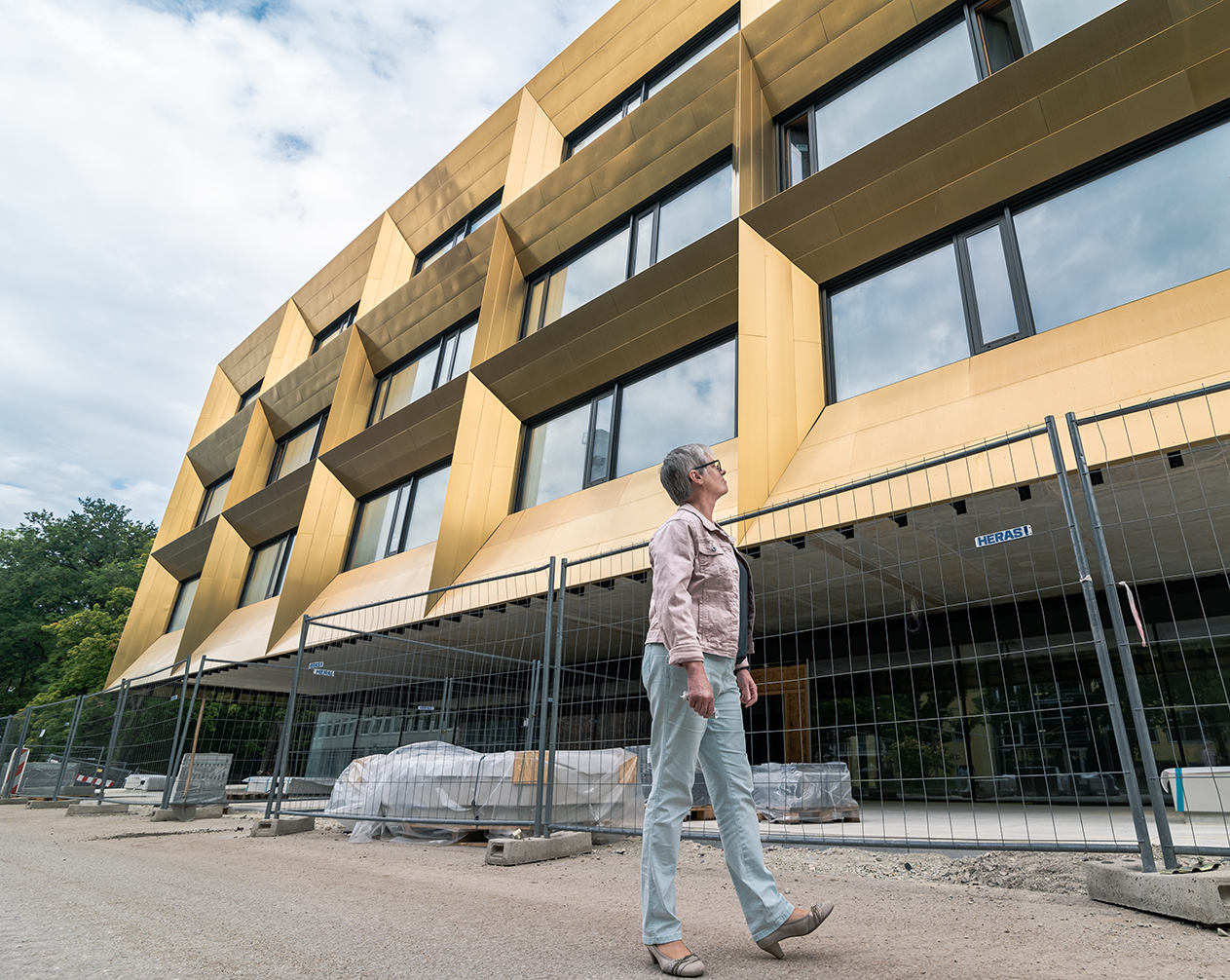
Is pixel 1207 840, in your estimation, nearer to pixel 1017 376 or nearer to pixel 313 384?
pixel 1017 376

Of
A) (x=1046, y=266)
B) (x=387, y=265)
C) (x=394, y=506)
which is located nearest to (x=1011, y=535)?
(x=1046, y=266)

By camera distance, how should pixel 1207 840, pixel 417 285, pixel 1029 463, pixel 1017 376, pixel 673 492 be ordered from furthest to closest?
1. pixel 417 285
2. pixel 1017 376
3. pixel 1029 463
4. pixel 1207 840
5. pixel 673 492

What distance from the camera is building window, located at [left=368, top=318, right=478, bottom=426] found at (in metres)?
15.7

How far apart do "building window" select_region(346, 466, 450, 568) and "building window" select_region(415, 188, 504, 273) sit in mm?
5248

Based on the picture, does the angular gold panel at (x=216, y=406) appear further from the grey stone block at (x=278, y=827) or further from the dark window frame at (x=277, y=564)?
the grey stone block at (x=278, y=827)

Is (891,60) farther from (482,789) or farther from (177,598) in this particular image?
(177,598)

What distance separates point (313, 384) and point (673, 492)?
1791 centimetres

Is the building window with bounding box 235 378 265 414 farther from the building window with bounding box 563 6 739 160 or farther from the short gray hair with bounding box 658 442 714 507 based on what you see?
the short gray hair with bounding box 658 442 714 507

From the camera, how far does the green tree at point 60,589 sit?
3183 cm

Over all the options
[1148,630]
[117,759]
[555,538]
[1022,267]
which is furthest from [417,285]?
[1148,630]

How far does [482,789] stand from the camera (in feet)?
19.5

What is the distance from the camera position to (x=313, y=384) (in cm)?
1853

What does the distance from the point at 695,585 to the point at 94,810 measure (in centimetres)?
1244

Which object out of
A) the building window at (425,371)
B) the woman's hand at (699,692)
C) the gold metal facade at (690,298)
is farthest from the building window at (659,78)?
the woman's hand at (699,692)
